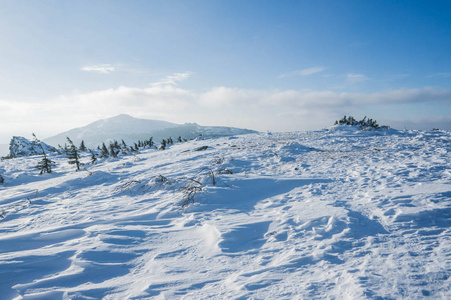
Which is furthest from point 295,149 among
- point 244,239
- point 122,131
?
point 122,131

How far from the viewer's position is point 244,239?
2988 millimetres

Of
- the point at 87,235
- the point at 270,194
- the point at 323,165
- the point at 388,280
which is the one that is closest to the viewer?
the point at 388,280

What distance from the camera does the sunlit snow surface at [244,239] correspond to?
6.68ft

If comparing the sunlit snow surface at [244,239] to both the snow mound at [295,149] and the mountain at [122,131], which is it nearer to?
the snow mound at [295,149]

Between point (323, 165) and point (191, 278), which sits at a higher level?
point (323, 165)

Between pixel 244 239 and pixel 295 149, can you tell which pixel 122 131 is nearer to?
pixel 295 149

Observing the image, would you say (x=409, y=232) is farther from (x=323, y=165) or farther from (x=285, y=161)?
(x=285, y=161)

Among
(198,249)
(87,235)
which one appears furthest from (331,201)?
(87,235)

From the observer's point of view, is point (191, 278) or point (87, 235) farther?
point (87, 235)

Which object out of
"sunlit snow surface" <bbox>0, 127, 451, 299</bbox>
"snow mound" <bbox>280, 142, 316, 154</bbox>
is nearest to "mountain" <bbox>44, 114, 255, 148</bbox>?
"snow mound" <bbox>280, 142, 316, 154</bbox>

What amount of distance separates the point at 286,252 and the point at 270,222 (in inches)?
32.1

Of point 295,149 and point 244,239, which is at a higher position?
point 295,149

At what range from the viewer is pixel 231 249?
2.76 m

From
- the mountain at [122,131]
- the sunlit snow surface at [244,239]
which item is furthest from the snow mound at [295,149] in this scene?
the mountain at [122,131]
